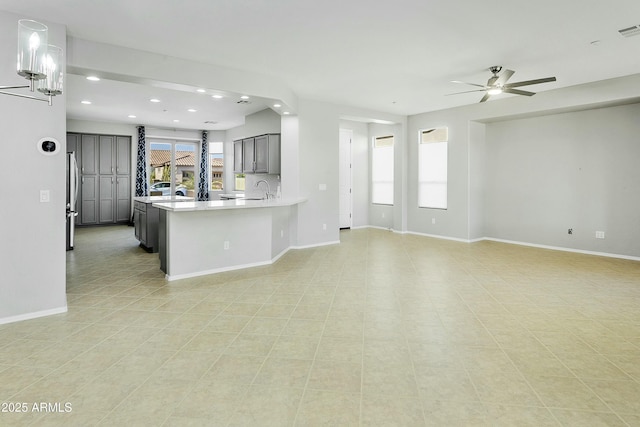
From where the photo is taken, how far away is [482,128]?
7.69 m

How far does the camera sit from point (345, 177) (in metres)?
9.25

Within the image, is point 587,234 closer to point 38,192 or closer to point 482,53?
point 482,53

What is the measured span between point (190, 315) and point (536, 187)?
669cm

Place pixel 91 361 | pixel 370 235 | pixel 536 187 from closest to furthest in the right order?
1. pixel 91 361
2. pixel 536 187
3. pixel 370 235

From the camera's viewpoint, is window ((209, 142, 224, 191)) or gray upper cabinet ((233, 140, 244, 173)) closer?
gray upper cabinet ((233, 140, 244, 173))

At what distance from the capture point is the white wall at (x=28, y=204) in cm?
322

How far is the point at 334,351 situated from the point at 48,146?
3282mm

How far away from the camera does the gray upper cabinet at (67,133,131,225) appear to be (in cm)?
960

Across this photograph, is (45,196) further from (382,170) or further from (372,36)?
(382,170)

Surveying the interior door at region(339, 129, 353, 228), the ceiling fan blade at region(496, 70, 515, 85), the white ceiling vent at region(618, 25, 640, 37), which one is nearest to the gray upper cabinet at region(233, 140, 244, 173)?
the interior door at region(339, 129, 353, 228)

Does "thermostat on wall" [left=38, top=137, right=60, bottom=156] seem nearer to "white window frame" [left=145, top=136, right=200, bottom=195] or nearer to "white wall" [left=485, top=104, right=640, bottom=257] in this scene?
"white window frame" [left=145, top=136, right=200, bottom=195]

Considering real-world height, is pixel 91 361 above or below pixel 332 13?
below

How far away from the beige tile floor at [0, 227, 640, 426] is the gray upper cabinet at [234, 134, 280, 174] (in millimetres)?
2990

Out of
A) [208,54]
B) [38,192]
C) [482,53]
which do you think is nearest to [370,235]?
[482,53]
